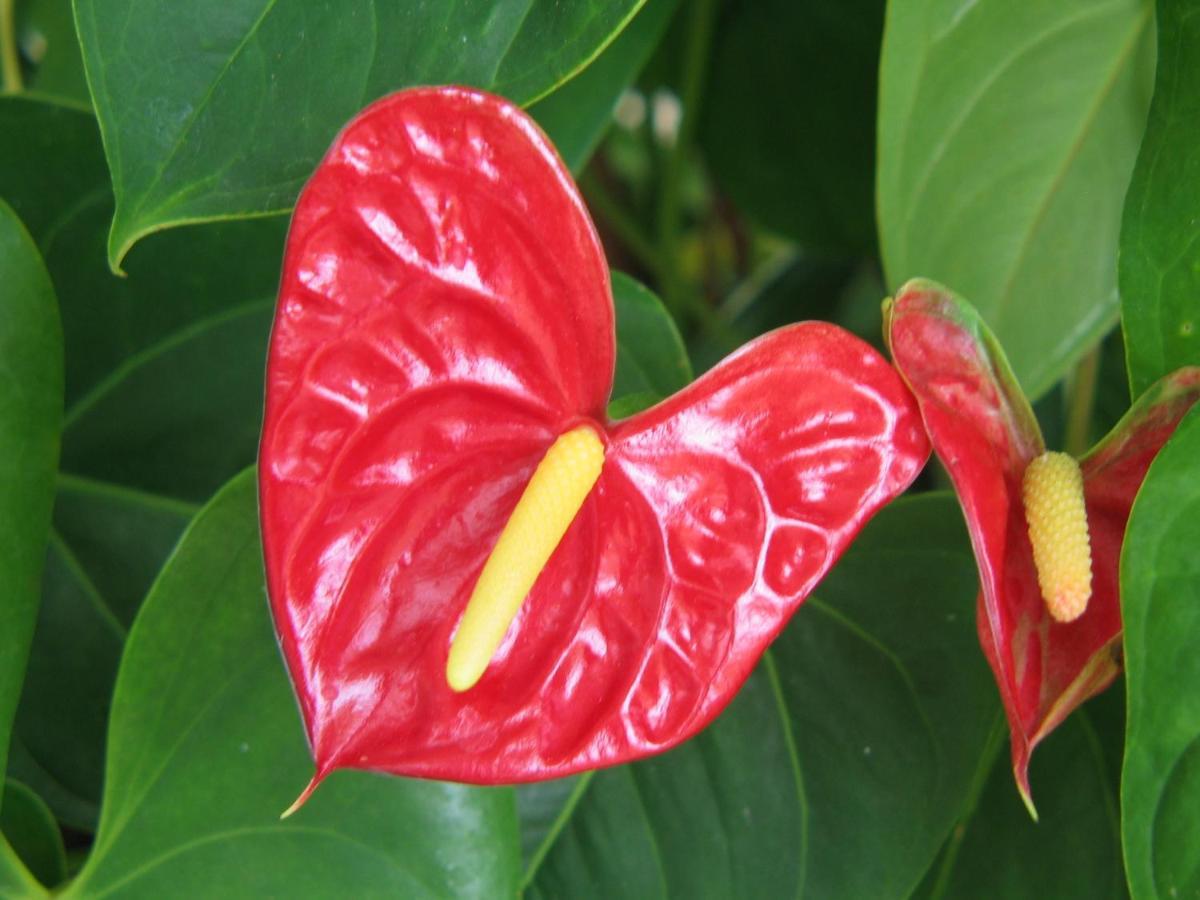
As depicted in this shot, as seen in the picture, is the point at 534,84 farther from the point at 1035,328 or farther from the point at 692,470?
the point at 1035,328

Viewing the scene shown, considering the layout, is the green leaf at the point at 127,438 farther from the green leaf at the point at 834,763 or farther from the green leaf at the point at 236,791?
the green leaf at the point at 834,763

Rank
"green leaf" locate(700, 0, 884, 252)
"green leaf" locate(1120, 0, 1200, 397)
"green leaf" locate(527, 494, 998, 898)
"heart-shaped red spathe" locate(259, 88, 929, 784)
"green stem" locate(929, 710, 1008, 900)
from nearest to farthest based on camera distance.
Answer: "heart-shaped red spathe" locate(259, 88, 929, 784), "green leaf" locate(1120, 0, 1200, 397), "green leaf" locate(527, 494, 998, 898), "green stem" locate(929, 710, 1008, 900), "green leaf" locate(700, 0, 884, 252)

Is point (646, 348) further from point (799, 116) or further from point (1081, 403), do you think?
point (799, 116)

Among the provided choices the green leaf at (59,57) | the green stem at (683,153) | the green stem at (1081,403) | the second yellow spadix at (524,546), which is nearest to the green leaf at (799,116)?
the green stem at (683,153)

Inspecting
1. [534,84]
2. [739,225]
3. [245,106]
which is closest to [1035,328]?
[534,84]

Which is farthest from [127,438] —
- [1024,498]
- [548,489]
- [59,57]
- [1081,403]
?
[1081,403]

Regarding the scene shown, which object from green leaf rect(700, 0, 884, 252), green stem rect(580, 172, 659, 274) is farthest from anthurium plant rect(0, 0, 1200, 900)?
green stem rect(580, 172, 659, 274)

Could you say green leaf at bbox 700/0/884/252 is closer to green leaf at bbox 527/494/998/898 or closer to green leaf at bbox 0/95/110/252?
green leaf at bbox 527/494/998/898
